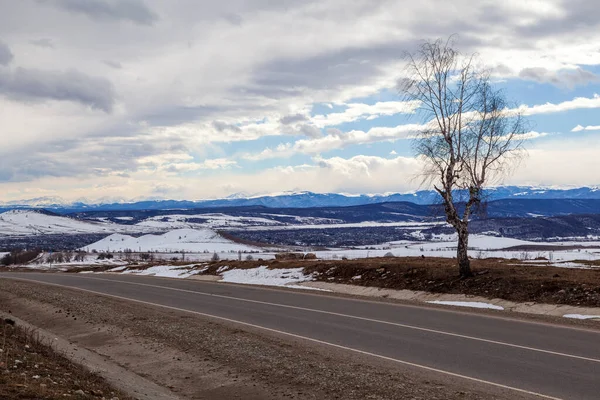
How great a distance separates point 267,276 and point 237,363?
24266mm

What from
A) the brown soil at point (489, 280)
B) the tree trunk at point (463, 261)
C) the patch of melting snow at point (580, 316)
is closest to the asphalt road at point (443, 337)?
the patch of melting snow at point (580, 316)

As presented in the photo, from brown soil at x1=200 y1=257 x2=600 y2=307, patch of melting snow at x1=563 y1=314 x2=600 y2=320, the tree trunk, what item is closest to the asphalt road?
patch of melting snow at x1=563 y1=314 x2=600 y2=320

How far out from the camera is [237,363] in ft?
40.3

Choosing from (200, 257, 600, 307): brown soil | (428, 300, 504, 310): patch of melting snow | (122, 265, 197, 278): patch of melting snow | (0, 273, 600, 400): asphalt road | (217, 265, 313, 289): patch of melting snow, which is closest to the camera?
(0, 273, 600, 400): asphalt road

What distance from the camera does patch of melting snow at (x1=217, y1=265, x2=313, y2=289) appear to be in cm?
3372

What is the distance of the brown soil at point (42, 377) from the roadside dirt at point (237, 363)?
1.50m

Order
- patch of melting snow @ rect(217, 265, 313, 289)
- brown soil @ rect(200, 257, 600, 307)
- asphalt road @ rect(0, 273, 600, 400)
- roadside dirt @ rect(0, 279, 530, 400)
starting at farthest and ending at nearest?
patch of melting snow @ rect(217, 265, 313, 289), brown soil @ rect(200, 257, 600, 307), asphalt road @ rect(0, 273, 600, 400), roadside dirt @ rect(0, 279, 530, 400)

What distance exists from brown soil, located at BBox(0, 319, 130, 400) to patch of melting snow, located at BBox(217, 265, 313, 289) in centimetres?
1966

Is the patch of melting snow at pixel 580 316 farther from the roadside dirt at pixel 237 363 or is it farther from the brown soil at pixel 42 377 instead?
the brown soil at pixel 42 377

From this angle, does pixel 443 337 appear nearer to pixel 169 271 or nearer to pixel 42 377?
pixel 42 377

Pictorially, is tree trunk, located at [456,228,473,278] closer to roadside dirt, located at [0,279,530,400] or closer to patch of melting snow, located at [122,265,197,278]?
roadside dirt, located at [0,279,530,400]

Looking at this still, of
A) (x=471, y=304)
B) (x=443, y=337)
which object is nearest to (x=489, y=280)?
(x=471, y=304)

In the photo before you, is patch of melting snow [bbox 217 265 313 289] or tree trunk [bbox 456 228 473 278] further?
patch of melting snow [bbox 217 265 313 289]

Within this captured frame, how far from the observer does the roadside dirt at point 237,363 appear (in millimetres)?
9984
